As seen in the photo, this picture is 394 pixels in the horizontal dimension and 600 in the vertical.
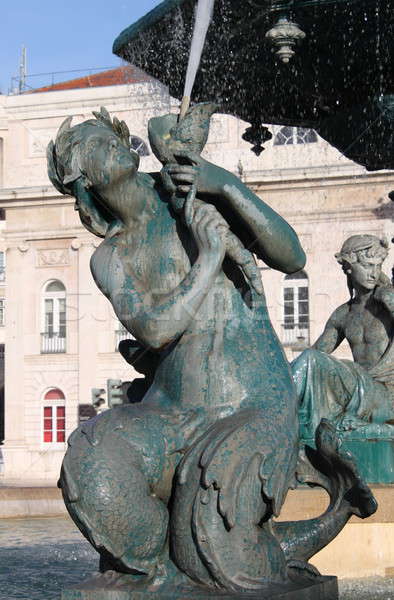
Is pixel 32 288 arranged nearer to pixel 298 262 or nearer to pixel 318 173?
pixel 318 173

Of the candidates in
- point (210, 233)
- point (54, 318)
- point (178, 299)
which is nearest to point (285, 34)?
point (210, 233)

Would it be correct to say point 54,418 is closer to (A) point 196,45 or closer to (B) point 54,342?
(B) point 54,342

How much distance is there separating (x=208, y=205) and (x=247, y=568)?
86 centimetres

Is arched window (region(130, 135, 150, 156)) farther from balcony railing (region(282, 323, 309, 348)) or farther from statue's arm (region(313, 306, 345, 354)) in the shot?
statue's arm (region(313, 306, 345, 354))

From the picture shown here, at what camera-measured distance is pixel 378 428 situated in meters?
5.55

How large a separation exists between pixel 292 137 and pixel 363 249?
2561cm

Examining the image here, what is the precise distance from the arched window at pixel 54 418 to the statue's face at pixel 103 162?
101 ft

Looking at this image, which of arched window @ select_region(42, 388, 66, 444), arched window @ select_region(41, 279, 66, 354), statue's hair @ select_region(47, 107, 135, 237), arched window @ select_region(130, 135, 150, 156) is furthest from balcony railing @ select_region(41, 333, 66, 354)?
statue's hair @ select_region(47, 107, 135, 237)

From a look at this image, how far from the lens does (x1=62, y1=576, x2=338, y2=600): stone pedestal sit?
2.40 metres

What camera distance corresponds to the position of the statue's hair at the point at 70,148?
2.74m

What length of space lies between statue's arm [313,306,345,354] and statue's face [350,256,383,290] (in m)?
0.32

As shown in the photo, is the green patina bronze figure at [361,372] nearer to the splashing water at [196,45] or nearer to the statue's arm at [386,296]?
the statue's arm at [386,296]

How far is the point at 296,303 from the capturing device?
31.1 m

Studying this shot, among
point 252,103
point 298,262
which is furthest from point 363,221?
point 298,262
